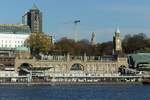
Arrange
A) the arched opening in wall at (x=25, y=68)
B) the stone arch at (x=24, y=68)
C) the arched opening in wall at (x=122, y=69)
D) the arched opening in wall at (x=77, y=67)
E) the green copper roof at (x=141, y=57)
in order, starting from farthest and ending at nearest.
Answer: the green copper roof at (x=141, y=57) → the arched opening in wall at (x=77, y=67) → the arched opening in wall at (x=122, y=69) → the stone arch at (x=24, y=68) → the arched opening in wall at (x=25, y=68)

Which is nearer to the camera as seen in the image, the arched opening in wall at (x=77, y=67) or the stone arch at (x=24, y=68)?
the stone arch at (x=24, y=68)

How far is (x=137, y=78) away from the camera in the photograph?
147750 mm

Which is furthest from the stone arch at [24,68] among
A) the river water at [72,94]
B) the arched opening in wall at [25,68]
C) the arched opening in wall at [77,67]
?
the river water at [72,94]

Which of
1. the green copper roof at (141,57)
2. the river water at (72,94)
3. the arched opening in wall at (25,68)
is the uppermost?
the green copper roof at (141,57)

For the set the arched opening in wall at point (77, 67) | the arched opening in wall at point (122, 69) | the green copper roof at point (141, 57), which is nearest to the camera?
the arched opening in wall at point (122, 69)

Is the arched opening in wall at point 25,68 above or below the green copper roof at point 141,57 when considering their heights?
below

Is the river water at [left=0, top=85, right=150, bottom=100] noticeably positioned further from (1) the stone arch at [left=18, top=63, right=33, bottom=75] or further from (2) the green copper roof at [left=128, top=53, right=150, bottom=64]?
(2) the green copper roof at [left=128, top=53, right=150, bottom=64]

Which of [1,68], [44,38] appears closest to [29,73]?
[1,68]

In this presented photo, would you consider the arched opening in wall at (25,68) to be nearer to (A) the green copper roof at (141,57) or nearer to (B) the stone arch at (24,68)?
(B) the stone arch at (24,68)

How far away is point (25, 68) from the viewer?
150 meters

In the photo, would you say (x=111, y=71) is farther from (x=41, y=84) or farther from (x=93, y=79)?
(x=41, y=84)

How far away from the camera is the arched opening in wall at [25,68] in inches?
5625

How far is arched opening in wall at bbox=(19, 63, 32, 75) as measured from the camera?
142887mm

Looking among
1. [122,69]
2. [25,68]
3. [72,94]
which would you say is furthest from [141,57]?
[72,94]
